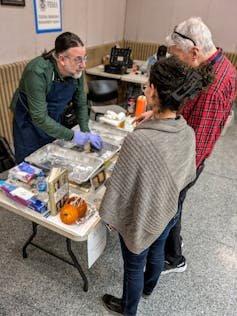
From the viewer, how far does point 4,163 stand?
2361 millimetres

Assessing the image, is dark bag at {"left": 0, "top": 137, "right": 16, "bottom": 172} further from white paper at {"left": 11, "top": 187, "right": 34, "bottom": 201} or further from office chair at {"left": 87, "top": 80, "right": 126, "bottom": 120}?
white paper at {"left": 11, "top": 187, "right": 34, "bottom": 201}

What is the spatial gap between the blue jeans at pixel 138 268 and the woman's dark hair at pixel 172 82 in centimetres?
58

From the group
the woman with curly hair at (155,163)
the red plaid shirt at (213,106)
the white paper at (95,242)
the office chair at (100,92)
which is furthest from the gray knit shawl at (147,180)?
the office chair at (100,92)

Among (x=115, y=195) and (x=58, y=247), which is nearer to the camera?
(x=115, y=195)

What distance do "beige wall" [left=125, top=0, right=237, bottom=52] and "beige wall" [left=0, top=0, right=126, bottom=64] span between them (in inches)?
9.9

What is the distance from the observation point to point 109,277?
63.8 inches

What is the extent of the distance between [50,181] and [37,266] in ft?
3.07

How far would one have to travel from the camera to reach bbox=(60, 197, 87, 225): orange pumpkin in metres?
1.07

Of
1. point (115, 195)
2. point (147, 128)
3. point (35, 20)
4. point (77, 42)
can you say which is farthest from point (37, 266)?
point (35, 20)

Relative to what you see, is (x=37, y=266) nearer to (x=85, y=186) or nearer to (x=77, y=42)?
(x=85, y=186)

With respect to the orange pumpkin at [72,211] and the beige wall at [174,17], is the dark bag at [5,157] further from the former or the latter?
the beige wall at [174,17]

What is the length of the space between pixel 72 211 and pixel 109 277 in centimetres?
78

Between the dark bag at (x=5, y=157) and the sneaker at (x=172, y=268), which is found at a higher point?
the dark bag at (x=5, y=157)

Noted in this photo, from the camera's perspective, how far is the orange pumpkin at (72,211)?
107cm
